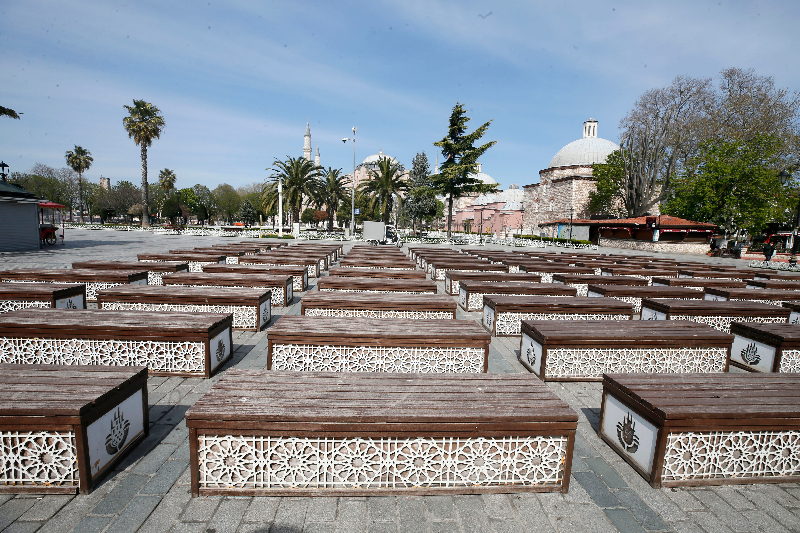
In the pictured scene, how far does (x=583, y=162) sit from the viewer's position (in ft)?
200

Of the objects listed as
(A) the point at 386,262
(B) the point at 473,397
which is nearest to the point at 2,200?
(A) the point at 386,262

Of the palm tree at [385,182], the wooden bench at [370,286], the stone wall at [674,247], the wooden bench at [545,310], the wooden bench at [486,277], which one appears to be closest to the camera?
the wooden bench at [545,310]

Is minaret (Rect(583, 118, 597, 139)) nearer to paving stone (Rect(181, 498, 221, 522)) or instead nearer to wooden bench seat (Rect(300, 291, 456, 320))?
wooden bench seat (Rect(300, 291, 456, 320))

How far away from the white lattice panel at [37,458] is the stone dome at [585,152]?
2646 inches

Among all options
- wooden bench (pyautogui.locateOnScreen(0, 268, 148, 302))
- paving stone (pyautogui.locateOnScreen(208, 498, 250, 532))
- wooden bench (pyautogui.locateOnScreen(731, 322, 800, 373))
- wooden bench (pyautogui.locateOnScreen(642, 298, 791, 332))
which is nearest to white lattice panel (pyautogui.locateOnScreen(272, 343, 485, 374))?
paving stone (pyautogui.locateOnScreen(208, 498, 250, 532))

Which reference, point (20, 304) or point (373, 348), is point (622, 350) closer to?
point (373, 348)

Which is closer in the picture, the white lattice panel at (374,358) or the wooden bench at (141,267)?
the white lattice panel at (374,358)

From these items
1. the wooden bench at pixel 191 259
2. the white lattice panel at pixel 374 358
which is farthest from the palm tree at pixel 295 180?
the white lattice panel at pixel 374 358

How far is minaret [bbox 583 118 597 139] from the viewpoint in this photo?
2630 inches

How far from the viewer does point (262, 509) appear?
271 cm

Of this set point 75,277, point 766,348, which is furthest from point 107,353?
point 766,348

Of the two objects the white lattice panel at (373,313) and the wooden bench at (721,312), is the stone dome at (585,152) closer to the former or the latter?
the wooden bench at (721,312)

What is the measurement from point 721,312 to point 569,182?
5726cm

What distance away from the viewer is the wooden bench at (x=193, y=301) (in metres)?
6.51
